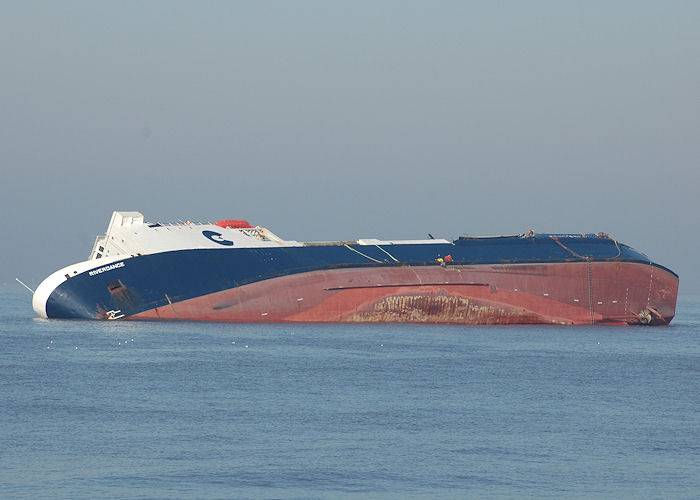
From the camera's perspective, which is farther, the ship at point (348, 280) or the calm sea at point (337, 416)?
the ship at point (348, 280)

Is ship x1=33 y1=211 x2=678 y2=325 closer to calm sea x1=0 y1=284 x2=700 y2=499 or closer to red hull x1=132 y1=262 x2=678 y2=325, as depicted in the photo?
red hull x1=132 y1=262 x2=678 y2=325

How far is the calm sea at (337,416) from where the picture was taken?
26.7 m

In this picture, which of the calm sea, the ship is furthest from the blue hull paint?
the calm sea

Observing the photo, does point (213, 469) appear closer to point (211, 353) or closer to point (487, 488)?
point (487, 488)

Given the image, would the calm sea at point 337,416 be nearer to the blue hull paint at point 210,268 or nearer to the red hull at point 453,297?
the blue hull paint at point 210,268

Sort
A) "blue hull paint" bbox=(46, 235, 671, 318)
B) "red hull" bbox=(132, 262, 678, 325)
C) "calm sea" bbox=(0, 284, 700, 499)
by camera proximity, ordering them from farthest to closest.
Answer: "red hull" bbox=(132, 262, 678, 325) < "blue hull paint" bbox=(46, 235, 671, 318) < "calm sea" bbox=(0, 284, 700, 499)

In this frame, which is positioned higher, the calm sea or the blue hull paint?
the blue hull paint

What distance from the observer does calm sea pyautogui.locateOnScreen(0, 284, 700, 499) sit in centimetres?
2667

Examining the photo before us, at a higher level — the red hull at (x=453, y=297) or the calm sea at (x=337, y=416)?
the red hull at (x=453, y=297)

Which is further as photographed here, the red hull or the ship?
the red hull

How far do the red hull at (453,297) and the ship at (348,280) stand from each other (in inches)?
2.8

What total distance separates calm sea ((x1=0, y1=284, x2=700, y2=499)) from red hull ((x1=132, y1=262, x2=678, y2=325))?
5.46 metres

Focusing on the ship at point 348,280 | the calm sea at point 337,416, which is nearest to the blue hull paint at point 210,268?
the ship at point 348,280

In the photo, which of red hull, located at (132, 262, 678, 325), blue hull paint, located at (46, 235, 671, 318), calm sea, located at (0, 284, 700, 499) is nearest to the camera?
calm sea, located at (0, 284, 700, 499)
